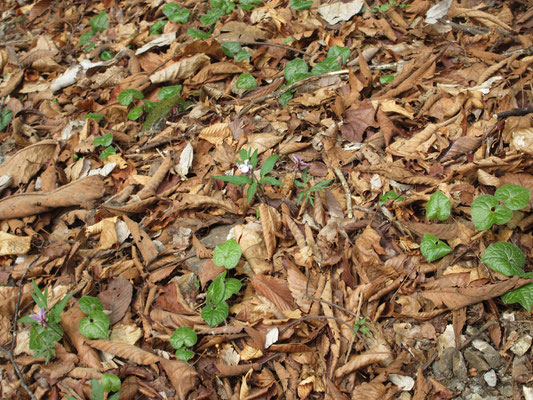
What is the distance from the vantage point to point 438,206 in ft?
7.27

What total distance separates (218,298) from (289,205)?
0.74m

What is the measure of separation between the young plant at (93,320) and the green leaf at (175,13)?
2.91 metres

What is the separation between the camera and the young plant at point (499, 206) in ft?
6.64

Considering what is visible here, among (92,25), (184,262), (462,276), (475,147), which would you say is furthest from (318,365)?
(92,25)

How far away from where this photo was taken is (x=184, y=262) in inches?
102

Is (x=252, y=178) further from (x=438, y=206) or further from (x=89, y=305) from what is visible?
(x=89, y=305)

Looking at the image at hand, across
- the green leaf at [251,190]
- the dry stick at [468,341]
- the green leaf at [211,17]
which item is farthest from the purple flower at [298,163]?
the green leaf at [211,17]

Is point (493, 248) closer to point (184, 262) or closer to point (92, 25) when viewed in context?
point (184, 262)

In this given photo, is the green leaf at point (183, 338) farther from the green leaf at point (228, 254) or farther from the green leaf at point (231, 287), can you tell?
the green leaf at point (228, 254)

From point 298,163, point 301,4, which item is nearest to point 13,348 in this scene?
point 298,163

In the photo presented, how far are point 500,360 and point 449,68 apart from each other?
2.13m

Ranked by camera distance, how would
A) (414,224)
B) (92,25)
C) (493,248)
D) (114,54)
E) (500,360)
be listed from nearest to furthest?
(500,360), (493,248), (414,224), (114,54), (92,25)

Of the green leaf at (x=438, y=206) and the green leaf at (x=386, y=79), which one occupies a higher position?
the green leaf at (x=386, y=79)

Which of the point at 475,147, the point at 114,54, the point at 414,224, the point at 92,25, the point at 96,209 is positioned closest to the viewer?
the point at 414,224
